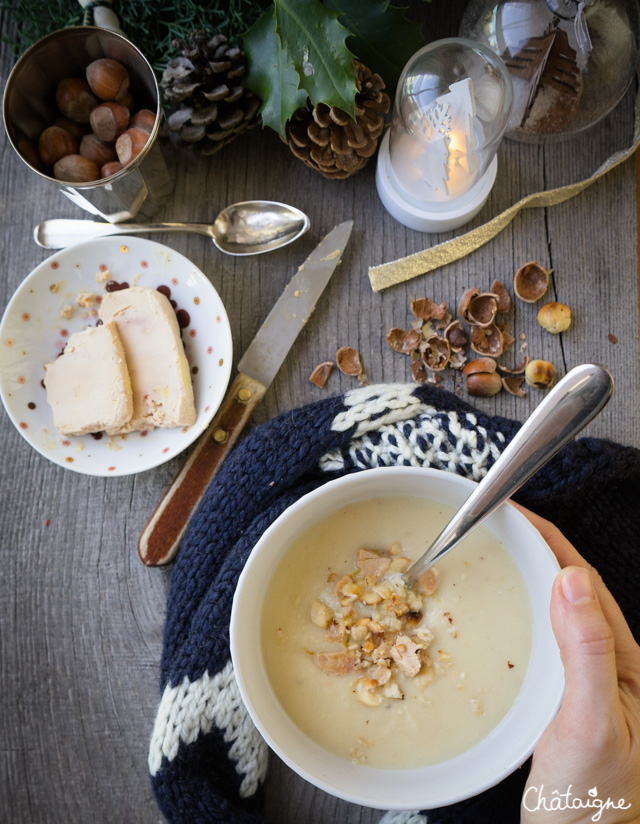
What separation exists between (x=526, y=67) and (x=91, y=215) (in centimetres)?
68

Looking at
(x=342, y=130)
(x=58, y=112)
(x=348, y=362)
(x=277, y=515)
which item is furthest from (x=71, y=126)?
(x=277, y=515)

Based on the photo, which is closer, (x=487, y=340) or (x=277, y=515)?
(x=277, y=515)

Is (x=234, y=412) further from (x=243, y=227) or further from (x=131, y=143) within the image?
(x=131, y=143)

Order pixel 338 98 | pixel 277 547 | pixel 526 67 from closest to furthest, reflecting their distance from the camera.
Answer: pixel 277 547
pixel 338 98
pixel 526 67

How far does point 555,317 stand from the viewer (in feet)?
3.23

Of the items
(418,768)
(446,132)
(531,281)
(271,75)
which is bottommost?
(418,768)

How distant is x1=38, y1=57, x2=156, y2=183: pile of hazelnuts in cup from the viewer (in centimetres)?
89

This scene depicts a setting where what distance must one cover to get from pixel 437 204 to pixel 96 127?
19.1 inches

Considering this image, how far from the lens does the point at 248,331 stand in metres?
0.99

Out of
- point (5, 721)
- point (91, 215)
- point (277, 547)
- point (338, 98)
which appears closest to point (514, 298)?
Result: point (338, 98)

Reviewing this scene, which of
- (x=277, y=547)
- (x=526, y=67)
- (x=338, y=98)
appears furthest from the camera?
(x=526, y=67)

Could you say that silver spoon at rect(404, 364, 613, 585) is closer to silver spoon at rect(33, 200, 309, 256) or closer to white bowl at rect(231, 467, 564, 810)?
white bowl at rect(231, 467, 564, 810)

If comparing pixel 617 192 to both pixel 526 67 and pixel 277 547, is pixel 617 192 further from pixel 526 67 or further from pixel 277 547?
pixel 277 547

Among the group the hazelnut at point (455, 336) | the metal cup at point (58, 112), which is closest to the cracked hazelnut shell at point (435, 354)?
the hazelnut at point (455, 336)
